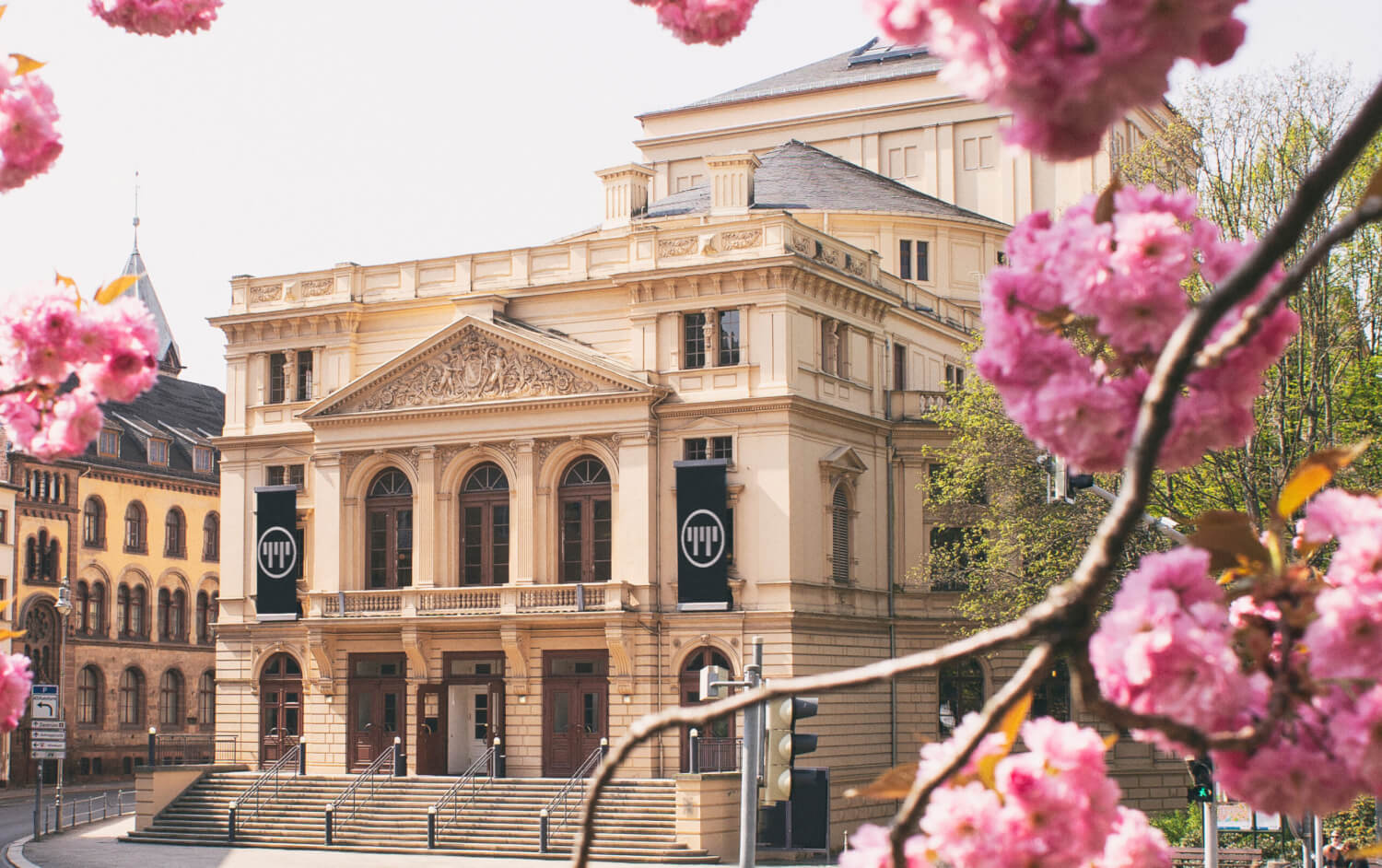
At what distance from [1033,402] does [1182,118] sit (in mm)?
38621

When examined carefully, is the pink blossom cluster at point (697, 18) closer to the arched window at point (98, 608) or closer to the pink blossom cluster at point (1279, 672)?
the pink blossom cluster at point (1279, 672)

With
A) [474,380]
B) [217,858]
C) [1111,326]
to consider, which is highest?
[474,380]

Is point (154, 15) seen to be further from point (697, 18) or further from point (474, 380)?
point (474, 380)

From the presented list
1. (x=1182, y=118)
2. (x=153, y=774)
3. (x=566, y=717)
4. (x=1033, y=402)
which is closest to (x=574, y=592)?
(x=566, y=717)

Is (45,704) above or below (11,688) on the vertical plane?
below

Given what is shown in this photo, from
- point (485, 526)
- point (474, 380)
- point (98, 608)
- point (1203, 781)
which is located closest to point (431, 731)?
point (485, 526)

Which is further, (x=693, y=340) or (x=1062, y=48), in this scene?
(x=693, y=340)

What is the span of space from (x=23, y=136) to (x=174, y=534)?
86316mm

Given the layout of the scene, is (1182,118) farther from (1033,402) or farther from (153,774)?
(1033,402)

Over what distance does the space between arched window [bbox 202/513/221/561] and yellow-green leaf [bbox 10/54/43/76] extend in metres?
87.8

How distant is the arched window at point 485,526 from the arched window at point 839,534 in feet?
28.2

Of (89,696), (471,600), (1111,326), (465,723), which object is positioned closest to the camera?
(1111,326)

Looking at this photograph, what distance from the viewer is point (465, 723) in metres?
52.2

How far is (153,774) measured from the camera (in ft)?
169
